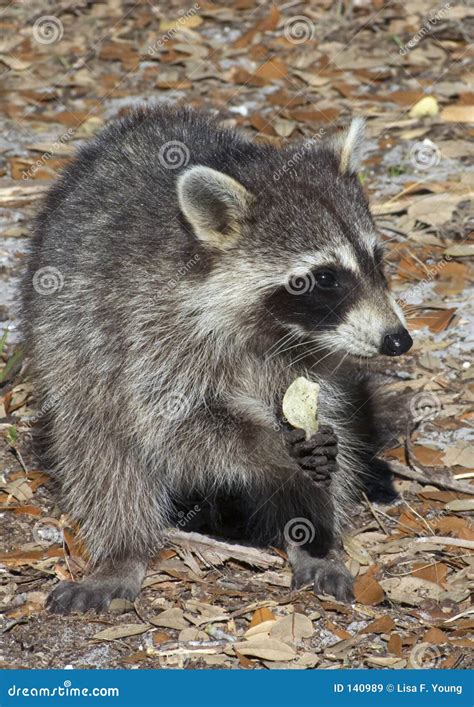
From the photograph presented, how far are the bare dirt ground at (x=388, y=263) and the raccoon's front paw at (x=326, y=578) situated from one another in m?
0.07

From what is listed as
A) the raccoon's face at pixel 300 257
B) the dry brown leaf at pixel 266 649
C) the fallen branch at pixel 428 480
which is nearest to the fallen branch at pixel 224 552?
the dry brown leaf at pixel 266 649

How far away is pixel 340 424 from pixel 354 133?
1.54 meters

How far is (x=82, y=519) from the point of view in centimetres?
600

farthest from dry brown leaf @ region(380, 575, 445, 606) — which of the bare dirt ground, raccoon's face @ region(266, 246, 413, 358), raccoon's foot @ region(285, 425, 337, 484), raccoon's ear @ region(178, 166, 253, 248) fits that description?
raccoon's ear @ region(178, 166, 253, 248)

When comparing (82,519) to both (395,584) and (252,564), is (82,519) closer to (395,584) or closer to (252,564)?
(252,564)

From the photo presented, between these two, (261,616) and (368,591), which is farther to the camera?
(368,591)

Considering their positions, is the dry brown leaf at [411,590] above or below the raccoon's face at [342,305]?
below

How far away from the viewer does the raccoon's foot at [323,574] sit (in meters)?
5.54

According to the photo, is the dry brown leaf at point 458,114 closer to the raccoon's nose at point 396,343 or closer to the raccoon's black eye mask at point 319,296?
the raccoon's black eye mask at point 319,296

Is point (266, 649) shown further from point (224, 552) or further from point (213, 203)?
point (213, 203)

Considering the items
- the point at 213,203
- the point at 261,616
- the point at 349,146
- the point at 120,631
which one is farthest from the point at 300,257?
the point at 120,631

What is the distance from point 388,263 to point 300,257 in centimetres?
277

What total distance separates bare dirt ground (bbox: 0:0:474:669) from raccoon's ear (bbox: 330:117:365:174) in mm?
1480

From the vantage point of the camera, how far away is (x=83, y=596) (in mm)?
5527
